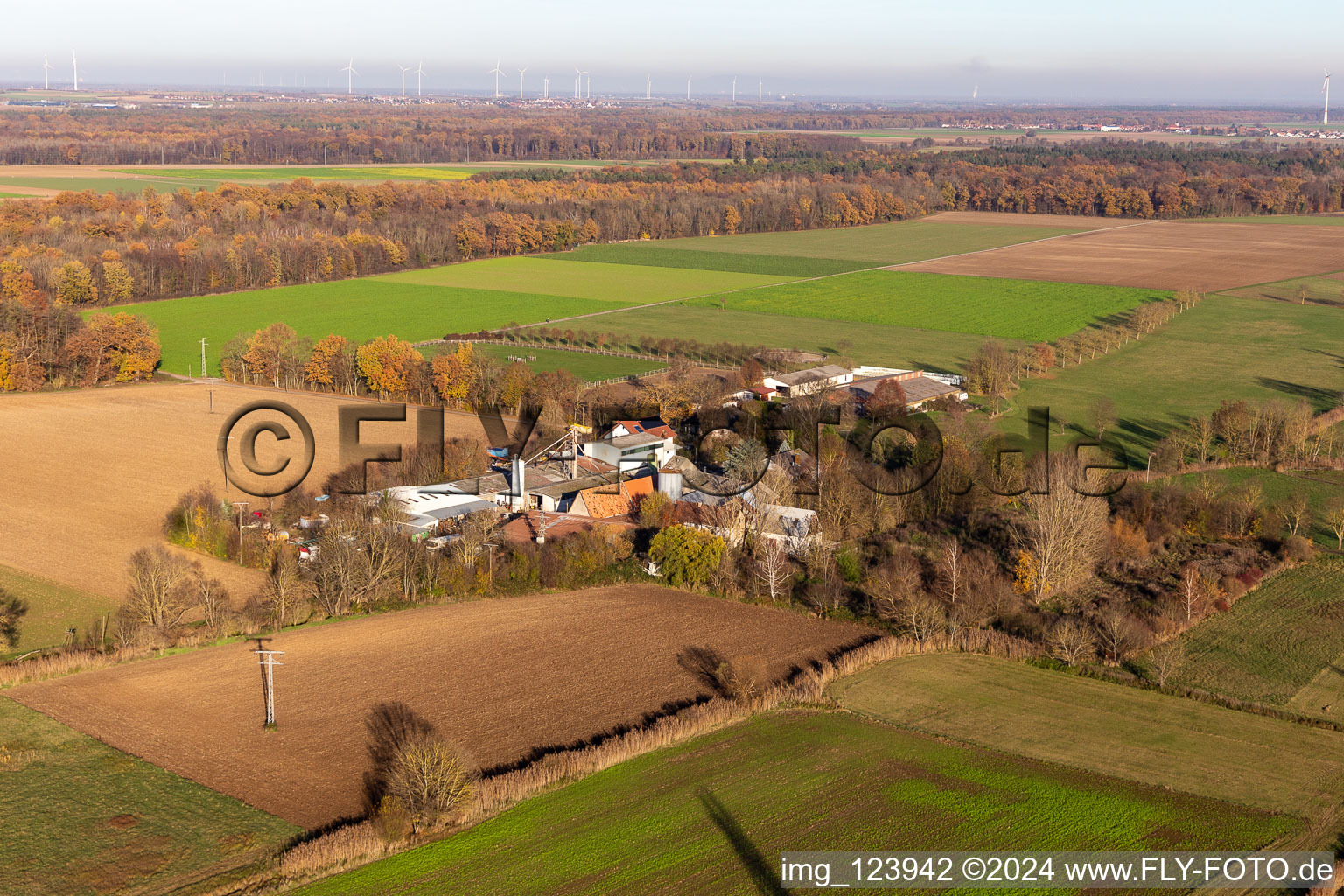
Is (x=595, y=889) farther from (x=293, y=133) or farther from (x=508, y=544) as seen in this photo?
(x=293, y=133)

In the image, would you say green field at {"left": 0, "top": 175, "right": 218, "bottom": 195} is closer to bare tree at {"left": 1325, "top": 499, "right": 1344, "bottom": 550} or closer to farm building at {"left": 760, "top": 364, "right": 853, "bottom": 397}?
farm building at {"left": 760, "top": 364, "right": 853, "bottom": 397}

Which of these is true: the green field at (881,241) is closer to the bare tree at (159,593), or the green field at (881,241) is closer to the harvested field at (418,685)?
the harvested field at (418,685)

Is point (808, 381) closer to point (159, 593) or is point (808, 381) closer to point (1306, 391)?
point (1306, 391)

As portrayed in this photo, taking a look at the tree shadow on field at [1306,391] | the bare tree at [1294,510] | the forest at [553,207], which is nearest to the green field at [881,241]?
the forest at [553,207]

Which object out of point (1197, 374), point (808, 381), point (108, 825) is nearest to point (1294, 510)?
point (808, 381)

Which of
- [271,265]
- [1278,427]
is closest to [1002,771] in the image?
[1278,427]

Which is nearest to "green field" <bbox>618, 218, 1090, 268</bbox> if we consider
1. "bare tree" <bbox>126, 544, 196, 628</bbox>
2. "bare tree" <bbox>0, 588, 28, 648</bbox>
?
"bare tree" <bbox>126, 544, 196, 628</bbox>
